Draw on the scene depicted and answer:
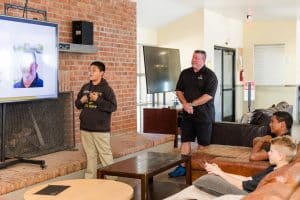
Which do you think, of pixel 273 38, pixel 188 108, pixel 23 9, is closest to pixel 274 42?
pixel 273 38

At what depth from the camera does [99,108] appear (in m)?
4.32

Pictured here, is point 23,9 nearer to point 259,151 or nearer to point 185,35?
point 259,151

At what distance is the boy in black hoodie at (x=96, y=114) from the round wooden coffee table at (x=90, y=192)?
92 cm

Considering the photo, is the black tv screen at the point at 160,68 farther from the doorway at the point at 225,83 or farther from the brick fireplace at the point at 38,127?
the doorway at the point at 225,83

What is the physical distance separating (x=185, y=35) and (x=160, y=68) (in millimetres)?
1998

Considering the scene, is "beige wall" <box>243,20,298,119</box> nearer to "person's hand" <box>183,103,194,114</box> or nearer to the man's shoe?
"person's hand" <box>183,103,194,114</box>

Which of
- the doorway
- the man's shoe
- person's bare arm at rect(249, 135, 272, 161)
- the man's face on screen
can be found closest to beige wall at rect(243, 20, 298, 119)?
the doorway

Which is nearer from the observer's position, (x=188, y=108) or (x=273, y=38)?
(x=188, y=108)

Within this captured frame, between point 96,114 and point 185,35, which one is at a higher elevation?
point 185,35

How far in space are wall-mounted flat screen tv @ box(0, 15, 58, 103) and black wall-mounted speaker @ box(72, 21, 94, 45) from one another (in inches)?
36.6

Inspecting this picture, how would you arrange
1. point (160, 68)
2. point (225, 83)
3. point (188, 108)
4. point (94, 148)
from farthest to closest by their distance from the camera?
1. point (225, 83)
2. point (160, 68)
3. point (188, 108)
4. point (94, 148)

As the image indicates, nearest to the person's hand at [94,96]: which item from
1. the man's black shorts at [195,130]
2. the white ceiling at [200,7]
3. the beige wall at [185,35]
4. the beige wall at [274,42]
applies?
the man's black shorts at [195,130]

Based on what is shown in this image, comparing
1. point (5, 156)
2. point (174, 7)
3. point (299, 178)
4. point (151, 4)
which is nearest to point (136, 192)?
point (5, 156)

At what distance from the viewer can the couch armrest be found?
18.6ft
